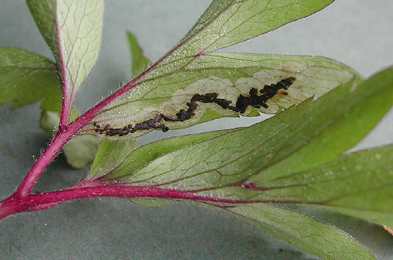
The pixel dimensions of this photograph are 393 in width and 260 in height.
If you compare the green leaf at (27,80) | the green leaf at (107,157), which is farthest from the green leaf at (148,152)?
the green leaf at (27,80)


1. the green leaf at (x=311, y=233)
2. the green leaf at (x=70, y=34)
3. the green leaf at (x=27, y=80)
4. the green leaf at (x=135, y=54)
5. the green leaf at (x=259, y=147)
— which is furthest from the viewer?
the green leaf at (x=135, y=54)

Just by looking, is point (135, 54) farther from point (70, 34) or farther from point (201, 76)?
point (201, 76)

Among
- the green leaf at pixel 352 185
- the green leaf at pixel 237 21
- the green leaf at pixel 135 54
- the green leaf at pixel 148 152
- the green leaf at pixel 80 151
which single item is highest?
the green leaf at pixel 135 54

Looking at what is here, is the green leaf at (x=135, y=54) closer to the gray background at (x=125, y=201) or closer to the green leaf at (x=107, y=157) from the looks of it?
the gray background at (x=125, y=201)

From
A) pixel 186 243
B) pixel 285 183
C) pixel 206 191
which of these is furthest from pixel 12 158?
pixel 285 183

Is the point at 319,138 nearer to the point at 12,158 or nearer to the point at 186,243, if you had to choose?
the point at 186,243

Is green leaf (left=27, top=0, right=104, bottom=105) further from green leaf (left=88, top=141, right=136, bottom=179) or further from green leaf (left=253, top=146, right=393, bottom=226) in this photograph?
green leaf (left=253, top=146, right=393, bottom=226)
